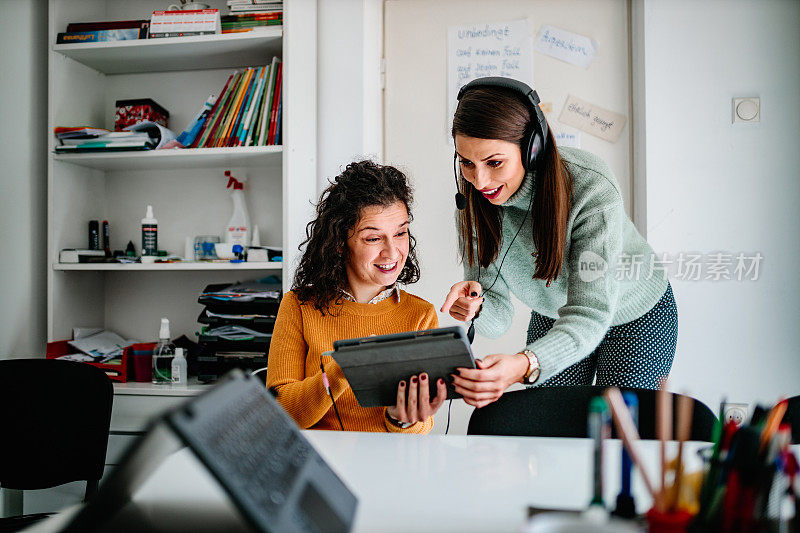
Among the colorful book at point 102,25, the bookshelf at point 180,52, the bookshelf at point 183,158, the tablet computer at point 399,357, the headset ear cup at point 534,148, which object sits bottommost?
the tablet computer at point 399,357

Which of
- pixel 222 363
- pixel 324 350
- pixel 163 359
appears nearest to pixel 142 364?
pixel 163 359

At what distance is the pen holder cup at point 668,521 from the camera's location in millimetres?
442

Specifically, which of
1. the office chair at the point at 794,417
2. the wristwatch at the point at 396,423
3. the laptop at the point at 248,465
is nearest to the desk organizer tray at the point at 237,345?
the wristwatch at the point at 396,423

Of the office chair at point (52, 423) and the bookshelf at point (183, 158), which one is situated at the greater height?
the bookshelf at point (183, 158)

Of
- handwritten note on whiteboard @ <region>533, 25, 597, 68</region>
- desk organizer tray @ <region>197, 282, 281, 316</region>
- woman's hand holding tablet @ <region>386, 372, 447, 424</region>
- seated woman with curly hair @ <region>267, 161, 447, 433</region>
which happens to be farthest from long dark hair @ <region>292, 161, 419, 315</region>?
handwritten note on whiteboard @ <region>533, 25, 597, 68</region>

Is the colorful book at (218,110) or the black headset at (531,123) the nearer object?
the black headset at (531,123)

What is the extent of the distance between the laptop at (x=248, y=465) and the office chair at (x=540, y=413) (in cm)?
48

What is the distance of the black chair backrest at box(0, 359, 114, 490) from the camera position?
4.65 ft

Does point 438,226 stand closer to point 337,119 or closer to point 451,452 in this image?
point 337,119

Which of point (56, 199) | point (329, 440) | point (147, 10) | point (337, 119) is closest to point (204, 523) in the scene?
point (329, 440)

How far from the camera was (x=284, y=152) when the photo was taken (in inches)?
77.5

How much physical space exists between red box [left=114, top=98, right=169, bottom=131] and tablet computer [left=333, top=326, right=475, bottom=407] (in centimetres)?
176

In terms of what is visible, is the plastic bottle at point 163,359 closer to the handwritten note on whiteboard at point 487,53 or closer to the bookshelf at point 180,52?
the bookshelf at point 180,52

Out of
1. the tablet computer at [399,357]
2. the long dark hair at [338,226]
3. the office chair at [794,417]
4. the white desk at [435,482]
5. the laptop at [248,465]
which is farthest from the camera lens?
the long dark hair at [338,226]
